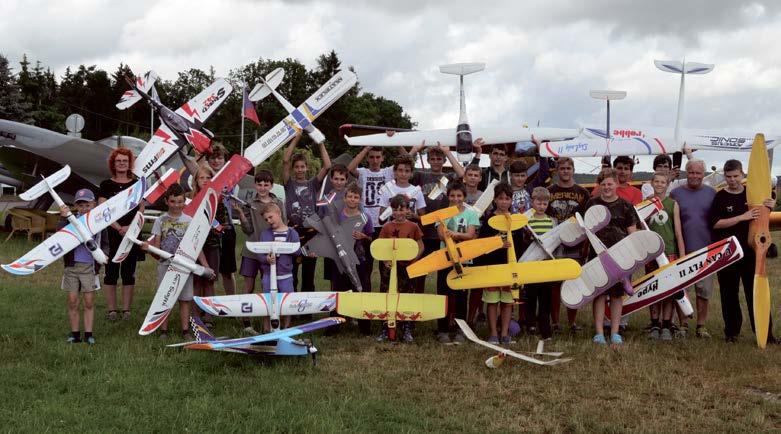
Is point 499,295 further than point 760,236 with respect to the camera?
No

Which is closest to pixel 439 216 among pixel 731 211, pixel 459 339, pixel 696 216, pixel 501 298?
pixel 501 298

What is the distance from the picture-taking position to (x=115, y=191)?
6.55 m

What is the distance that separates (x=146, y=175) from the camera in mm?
6734

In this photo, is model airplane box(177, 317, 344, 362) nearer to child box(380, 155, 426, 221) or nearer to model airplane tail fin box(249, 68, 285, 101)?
child box(380, 155, 426, 221)

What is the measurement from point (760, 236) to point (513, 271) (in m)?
2.47

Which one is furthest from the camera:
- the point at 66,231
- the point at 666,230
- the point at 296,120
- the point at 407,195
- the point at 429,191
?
the point at 296,120

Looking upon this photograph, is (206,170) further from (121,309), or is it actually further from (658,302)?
(658,302)

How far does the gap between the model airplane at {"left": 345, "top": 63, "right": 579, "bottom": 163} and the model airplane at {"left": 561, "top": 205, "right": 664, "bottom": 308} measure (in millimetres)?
3089

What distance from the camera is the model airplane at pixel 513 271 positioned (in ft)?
19.6

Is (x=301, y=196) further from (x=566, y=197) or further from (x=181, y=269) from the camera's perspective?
(x=566, y=197)

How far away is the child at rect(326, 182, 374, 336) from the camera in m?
6.42

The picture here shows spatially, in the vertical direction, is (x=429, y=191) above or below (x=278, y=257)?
above

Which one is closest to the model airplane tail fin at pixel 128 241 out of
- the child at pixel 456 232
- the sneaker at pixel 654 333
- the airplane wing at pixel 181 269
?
the airplane wing at pixel 181 269

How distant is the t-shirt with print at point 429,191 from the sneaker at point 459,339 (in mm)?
984
